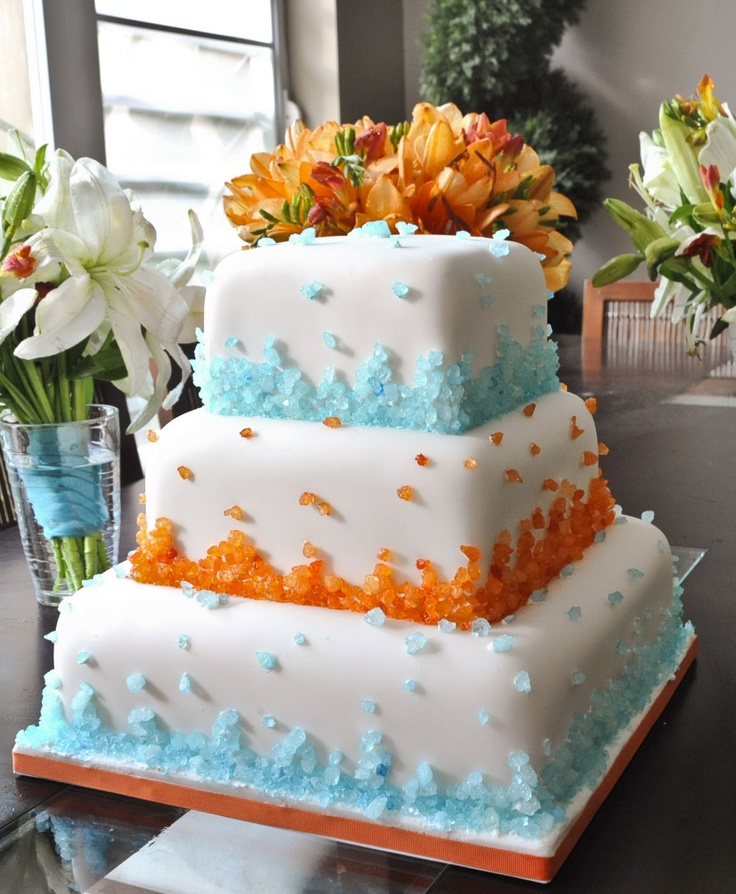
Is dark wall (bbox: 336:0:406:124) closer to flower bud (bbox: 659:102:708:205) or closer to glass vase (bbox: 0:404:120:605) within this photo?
glass vase (bbox: 0:404:120:605)

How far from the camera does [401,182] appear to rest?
1149mm

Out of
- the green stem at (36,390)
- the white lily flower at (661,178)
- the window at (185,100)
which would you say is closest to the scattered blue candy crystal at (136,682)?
the green stem at (36,390)

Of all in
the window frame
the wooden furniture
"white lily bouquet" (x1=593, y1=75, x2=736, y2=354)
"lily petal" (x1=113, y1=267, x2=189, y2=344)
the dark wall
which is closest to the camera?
"white lily bouquet" (x1=593, y1=75, x2=736, y2=354)

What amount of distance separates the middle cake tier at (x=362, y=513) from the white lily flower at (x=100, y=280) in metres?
0.18

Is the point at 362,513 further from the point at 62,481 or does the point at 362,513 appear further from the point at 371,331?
the point at 62,481

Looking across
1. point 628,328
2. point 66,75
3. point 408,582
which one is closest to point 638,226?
point 408,582

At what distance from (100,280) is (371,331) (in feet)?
1.30

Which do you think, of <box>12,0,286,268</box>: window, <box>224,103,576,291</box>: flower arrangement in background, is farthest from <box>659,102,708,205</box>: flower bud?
<box>12,0,286,268</box>: window

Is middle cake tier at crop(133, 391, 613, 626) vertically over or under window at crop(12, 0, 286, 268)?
under

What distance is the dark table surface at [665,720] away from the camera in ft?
2.84

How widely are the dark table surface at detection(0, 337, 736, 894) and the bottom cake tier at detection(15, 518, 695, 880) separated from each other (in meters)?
0.02

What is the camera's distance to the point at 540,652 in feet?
3.10

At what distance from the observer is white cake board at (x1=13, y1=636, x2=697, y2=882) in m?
0.87

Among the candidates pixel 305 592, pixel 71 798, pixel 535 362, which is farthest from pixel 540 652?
pixel 71 798
